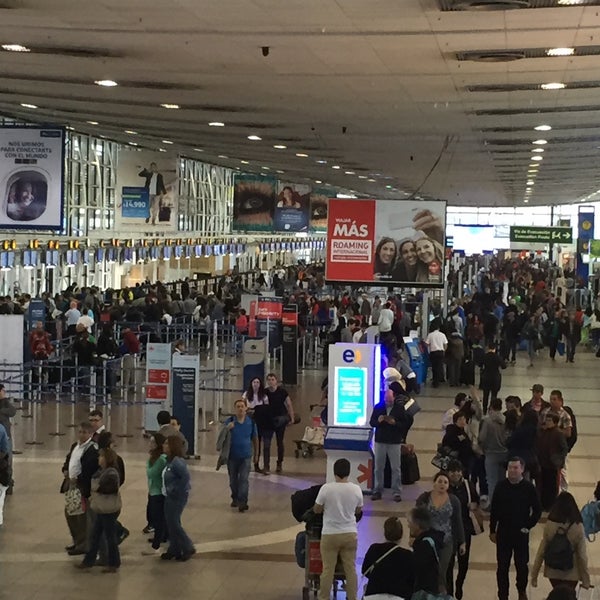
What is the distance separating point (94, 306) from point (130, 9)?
18.6 metres

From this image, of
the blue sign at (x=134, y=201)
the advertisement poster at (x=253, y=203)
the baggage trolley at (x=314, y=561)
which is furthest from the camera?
the advertisement poster at (x=253, y=203)

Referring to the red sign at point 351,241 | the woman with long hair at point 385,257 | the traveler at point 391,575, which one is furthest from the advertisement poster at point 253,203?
the traveler at point 391,575

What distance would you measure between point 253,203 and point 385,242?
22.8 metres

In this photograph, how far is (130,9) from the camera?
1197 cm

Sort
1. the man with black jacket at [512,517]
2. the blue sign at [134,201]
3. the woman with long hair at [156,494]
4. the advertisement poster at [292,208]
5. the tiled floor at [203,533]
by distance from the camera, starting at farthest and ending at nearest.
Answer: the advertisement poster at [292,208], the blue sign at [134,201], the woman with long hair at [156,494], the tiled floor at [203,533], the man with black jacket at [512,517]

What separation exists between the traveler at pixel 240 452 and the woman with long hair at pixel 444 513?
14.4 ft

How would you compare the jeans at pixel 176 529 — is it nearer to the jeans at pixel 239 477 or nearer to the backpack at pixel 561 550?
the jeans at pixel 239 477

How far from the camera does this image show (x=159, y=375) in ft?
60.3

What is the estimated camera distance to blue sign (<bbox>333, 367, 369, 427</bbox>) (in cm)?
1514

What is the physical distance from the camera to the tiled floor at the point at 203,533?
10.9 metres

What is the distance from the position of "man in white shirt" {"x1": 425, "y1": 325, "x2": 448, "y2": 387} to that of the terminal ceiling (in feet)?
13.6

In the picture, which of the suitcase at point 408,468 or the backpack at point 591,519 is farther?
the suitcase at point 408,468

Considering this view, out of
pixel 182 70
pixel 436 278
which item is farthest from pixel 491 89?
pixel 182 70

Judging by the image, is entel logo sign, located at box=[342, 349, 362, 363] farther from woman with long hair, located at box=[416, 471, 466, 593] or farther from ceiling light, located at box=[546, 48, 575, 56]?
woman with long hair, located at box=[416, 471, 466, 593]
